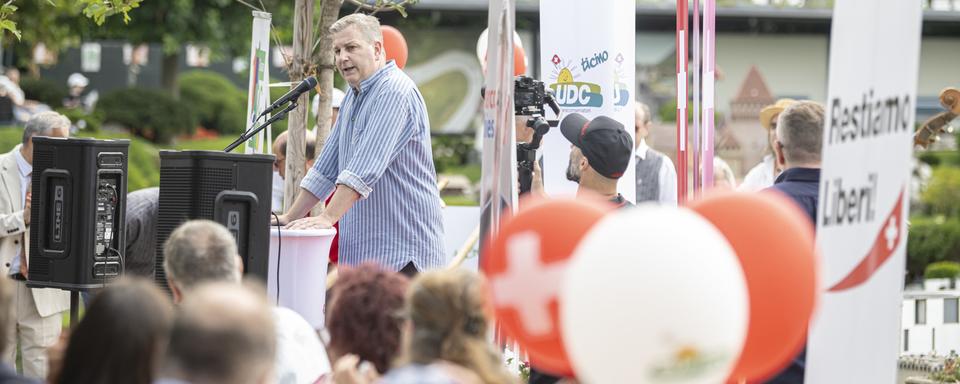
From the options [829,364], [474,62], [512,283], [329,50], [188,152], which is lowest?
[829,364]

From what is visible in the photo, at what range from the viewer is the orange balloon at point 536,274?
337 cm

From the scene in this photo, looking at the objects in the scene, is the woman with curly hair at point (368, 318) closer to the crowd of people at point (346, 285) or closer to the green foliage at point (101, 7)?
the crowd of people at point (346, 285)

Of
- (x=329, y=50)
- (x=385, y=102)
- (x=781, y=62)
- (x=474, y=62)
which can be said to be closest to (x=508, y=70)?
(x=385, y=102)

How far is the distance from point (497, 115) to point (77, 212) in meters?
1.93

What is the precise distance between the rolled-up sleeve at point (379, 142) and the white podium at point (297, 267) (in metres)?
0.26

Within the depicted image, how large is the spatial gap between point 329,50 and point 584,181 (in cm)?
269

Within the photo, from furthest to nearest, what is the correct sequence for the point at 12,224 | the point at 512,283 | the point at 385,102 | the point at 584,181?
1. the point at 12,224
2. the point at 385,102
3. the point at 584,181
4. the point at 512,283

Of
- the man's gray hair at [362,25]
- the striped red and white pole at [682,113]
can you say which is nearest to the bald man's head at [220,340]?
the man's gray hair at [362,25]

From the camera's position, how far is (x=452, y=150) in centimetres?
2538

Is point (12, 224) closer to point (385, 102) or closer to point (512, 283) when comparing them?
point (385, 102)

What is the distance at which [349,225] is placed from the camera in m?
5.83

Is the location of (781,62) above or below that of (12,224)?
above

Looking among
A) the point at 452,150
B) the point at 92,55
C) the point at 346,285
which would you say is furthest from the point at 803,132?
the point at 92,55

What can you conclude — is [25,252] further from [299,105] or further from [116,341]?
[116,341]
